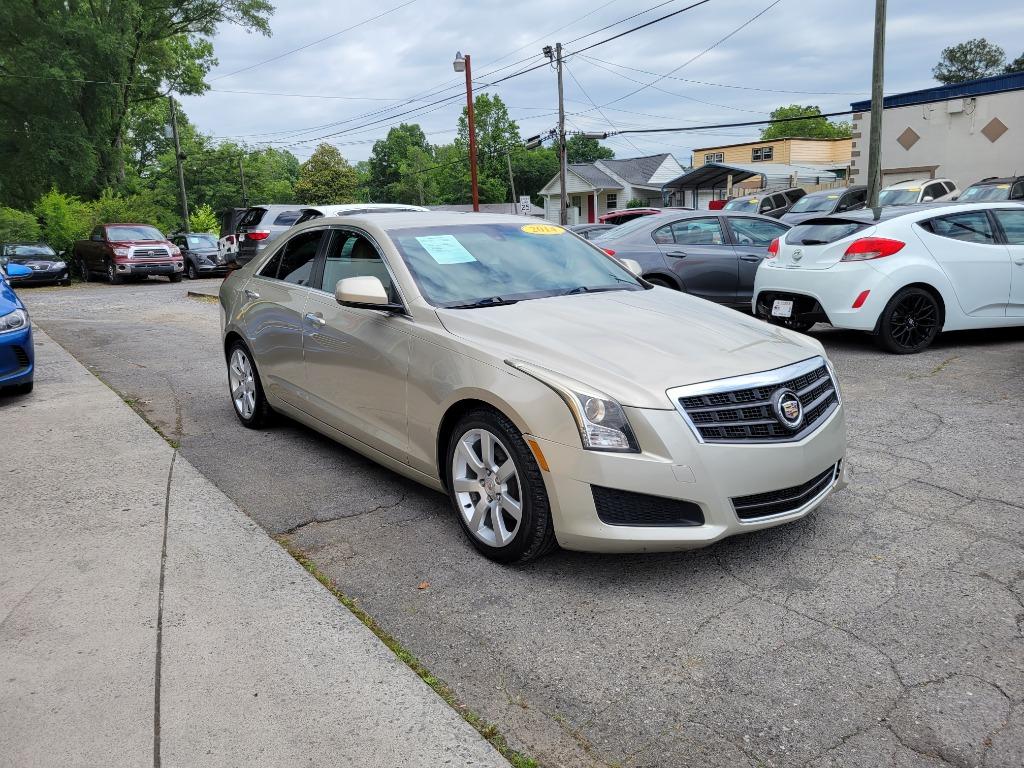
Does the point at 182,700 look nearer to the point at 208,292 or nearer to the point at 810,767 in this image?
the point at 810,767

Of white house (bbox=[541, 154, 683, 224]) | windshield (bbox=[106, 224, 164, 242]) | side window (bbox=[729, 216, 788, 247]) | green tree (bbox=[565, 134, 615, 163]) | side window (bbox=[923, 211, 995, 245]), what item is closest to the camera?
side window (bbox=[923, 211, 995, 245])

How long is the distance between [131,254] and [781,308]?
20.6 metres

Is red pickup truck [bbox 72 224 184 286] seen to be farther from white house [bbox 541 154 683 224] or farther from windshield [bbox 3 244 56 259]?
white house [bbox 541 154 683 224]

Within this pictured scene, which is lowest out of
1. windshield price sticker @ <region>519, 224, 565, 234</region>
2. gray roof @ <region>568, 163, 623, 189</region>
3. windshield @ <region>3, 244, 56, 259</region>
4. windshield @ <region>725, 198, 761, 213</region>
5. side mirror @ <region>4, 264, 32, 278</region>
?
side mirror @ <region>4, 264, 32, 278</region>

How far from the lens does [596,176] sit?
213ft

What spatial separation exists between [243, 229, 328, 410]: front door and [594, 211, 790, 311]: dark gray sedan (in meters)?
5.00

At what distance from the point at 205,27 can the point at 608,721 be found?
40002 millimetres

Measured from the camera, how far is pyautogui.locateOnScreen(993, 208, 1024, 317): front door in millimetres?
7828

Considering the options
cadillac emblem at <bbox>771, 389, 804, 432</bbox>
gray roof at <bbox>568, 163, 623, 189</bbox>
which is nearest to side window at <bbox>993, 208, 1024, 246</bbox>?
cadillac emblem at <bbox>771, 389, 804, 432</bbox>

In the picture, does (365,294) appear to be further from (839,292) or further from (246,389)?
(839,292)

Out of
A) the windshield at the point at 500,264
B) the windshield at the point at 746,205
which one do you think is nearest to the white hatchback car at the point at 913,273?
the windshield at the point at 500,264

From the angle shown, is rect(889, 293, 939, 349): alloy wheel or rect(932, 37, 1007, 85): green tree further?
rect(932, 37, 1007, 85): green tree

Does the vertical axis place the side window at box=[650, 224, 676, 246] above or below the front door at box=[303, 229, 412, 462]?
above

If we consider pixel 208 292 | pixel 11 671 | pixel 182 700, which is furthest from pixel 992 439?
pixel 208 292
